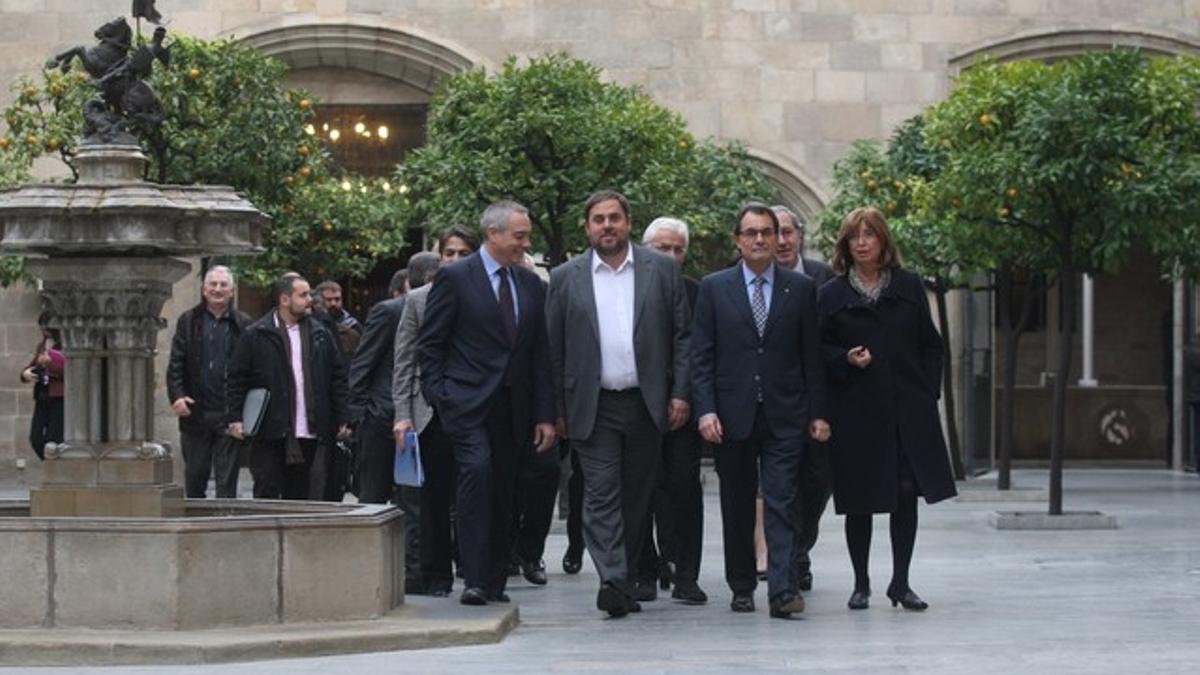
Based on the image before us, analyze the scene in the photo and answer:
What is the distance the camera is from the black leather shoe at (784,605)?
12.6 m

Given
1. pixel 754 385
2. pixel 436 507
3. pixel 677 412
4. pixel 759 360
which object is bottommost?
pixel 436 507

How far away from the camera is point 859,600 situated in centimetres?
1309

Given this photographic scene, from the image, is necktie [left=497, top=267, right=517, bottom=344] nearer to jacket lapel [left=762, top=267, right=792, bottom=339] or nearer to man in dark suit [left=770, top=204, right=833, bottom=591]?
jacket lapel [left=762, top=267, right=792, bottom=339]

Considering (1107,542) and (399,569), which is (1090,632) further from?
(1107,542)

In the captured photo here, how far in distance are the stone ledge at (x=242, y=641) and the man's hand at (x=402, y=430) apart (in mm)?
1670

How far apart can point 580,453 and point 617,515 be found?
0.36 meters

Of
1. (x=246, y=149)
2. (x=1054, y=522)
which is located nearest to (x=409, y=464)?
(x=1054, y=522)

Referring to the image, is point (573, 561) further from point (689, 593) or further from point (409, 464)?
point (409, 464)

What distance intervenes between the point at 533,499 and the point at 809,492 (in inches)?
63.3

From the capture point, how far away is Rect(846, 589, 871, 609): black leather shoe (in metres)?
13.1

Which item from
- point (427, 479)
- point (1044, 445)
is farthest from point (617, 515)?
point (1044, 445)

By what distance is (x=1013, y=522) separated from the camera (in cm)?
1953

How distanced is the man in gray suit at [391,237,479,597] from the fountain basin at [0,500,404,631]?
6.76ft

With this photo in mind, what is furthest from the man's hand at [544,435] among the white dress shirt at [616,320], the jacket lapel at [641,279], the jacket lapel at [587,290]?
the jacket lapel at [641,279]
